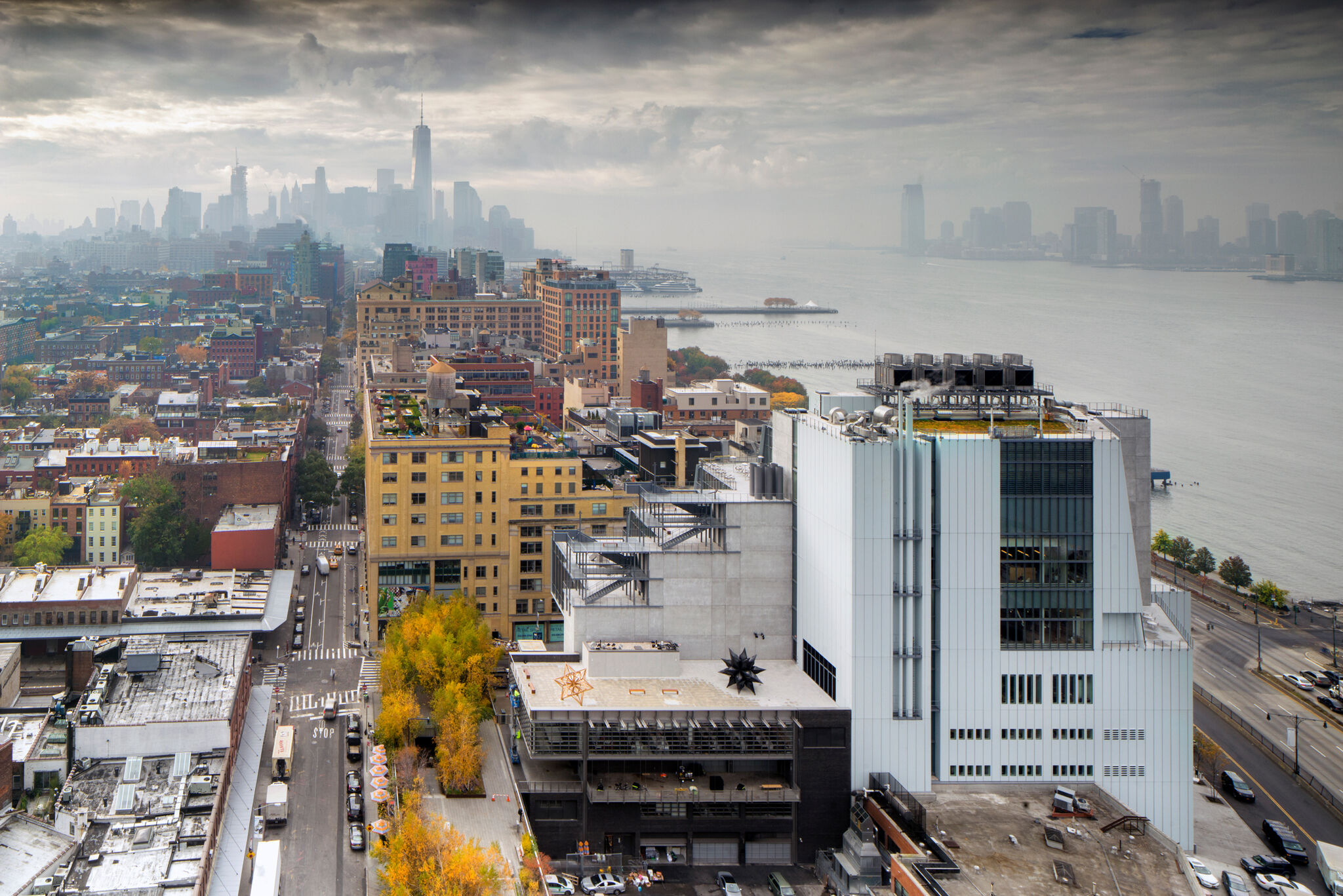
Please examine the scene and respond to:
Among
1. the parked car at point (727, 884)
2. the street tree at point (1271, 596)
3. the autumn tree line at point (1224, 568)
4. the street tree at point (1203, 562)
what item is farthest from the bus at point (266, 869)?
the street tree at point (1203, 562)

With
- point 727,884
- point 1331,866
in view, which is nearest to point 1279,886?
point 1331,866

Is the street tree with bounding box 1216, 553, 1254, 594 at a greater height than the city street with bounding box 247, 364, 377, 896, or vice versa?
the street tree with bounding box 1216, 553, 1254, 594

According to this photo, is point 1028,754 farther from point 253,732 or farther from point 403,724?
point 253,732

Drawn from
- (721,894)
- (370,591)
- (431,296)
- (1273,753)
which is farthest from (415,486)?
(431,296)

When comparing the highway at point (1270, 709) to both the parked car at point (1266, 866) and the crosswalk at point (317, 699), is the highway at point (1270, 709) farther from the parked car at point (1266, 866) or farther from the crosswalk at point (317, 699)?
the crosswalk at point (317, 699)

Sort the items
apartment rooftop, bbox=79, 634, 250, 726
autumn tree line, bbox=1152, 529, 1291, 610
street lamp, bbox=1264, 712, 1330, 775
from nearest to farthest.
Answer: apartment rooftop, bbox=79, 634, 250, 726, street lamp, bbox=1264, 712, 1330, 775, autumn tree line, bbox=1152, 529, 1291, 610

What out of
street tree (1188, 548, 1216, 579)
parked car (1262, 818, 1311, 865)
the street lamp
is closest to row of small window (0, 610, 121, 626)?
parked car (1262, 818, 1311, 865)

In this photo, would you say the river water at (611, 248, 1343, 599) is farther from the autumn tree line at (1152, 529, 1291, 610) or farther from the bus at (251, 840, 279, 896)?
the bus at (251, 840, 279, 896)

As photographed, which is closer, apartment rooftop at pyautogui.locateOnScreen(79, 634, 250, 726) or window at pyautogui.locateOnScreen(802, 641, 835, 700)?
window at pyautogui.locateOnScreen(802, 641, 835, 700)
